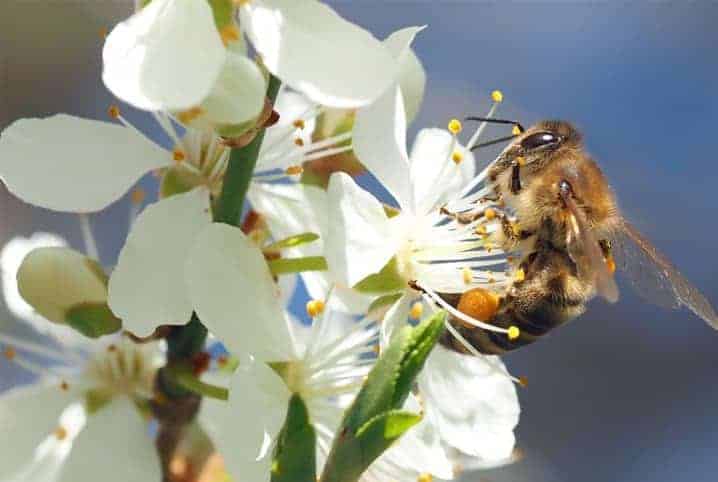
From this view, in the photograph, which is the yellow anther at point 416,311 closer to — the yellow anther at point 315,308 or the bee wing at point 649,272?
the yellow anther at point 315,308

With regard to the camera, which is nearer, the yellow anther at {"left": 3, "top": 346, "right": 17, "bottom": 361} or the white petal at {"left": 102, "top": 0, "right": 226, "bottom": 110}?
the white petal at {"left": 102, "top": 0, "right": 226, "bottom": 110}

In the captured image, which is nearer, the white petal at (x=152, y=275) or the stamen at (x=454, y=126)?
the white petal at (x=152, y=275)

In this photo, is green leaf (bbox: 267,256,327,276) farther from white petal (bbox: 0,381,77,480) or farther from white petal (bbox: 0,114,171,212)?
white petal (bbox: 0,381,77,480)

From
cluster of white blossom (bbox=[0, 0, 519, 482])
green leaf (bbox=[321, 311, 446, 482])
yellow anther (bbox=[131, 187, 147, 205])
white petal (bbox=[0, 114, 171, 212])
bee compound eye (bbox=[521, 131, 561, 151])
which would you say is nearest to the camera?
green leaf (bbox=[321, 311, 446, 482])

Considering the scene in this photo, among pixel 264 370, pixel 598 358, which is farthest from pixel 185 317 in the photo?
pixel 598 358

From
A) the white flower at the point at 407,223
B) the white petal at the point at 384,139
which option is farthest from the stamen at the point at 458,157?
the white petal at the point at 384,139

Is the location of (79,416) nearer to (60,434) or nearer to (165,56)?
(60,434)

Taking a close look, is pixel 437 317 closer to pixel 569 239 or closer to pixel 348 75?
pixel 348 75

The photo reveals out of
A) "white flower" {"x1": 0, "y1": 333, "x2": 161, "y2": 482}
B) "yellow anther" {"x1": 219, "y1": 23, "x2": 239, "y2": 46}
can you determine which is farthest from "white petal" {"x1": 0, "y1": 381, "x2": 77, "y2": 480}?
"yellow anther" {"x1": 219, "y1": 23, "x2": 239, "y2": 46}
